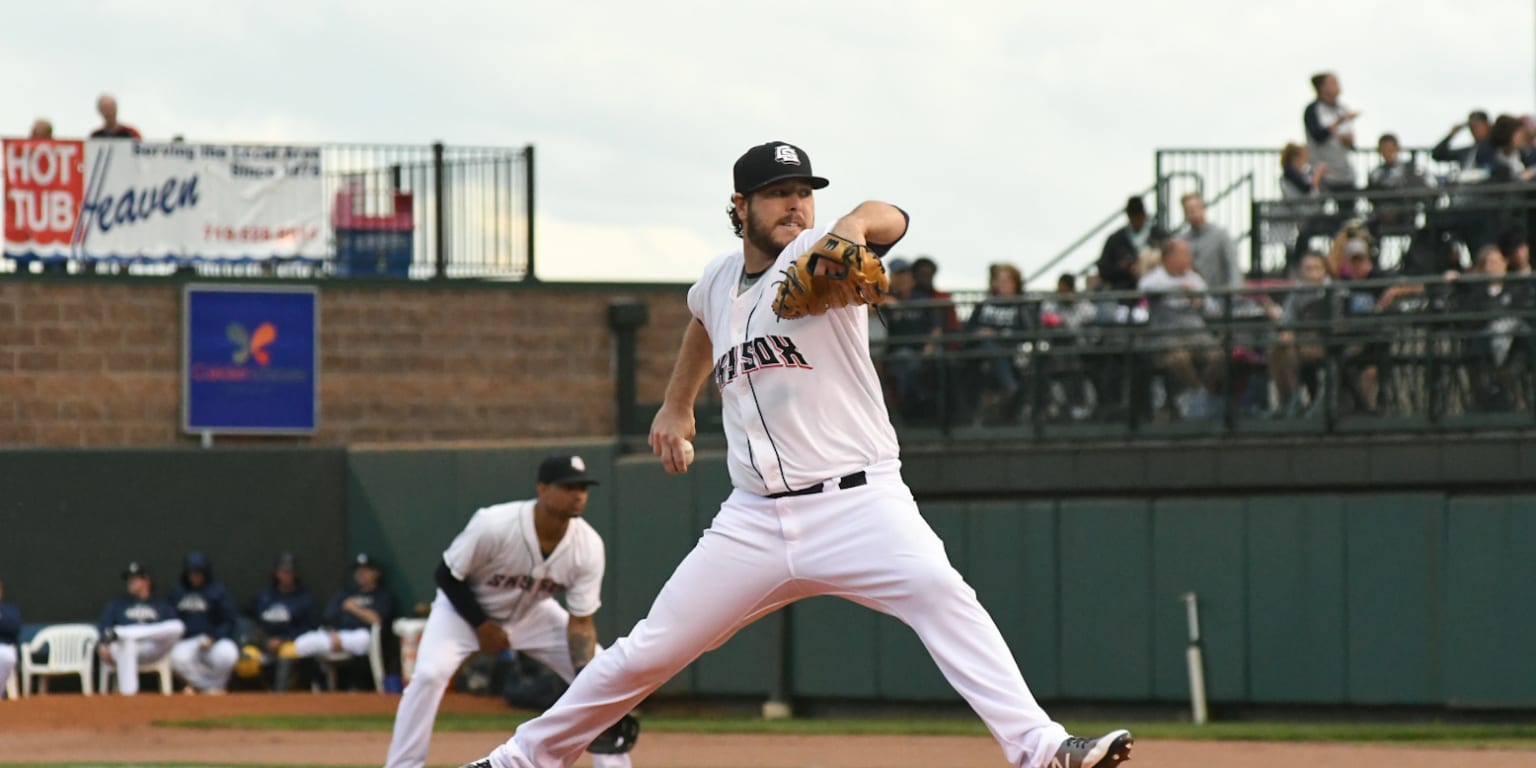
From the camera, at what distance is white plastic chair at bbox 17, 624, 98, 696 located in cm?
2019

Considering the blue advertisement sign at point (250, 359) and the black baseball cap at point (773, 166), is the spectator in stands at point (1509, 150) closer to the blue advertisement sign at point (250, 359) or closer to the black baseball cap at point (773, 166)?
the blue advertisement sign at point (250, 359)

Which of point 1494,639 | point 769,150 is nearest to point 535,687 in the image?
point 1494,639

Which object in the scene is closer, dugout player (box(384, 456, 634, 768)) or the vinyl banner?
dugout player (box(384, 456, 634, 768))

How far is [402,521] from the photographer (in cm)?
2147

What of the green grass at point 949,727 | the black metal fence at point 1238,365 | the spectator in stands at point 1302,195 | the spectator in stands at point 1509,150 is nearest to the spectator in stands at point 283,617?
the green grass at point 949,727

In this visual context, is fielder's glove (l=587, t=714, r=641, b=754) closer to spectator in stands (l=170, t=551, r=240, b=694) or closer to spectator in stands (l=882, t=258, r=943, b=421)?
spectator in stands (l=882, t=258, r=943, b=421)

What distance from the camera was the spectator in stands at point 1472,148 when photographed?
18.9 m

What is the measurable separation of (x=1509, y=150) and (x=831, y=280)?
534 inches

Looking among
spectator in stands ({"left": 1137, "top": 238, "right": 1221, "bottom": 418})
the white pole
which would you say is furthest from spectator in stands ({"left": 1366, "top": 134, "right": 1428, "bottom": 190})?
the white pole

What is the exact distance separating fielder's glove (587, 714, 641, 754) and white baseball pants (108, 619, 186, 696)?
10968 mm

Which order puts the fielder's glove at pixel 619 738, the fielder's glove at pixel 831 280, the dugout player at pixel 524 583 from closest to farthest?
the fielder's glove at pixel 831 280
the fielder's glove at pixel 619 738
the dugout player at pixel 524 583

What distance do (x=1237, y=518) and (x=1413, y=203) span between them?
12.4ft

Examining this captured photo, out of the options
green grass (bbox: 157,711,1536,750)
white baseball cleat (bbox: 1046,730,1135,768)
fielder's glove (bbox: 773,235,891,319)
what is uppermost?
fielder's glove (bbox: 773,235,891,319)

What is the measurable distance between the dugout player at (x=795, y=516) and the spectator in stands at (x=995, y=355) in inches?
432
